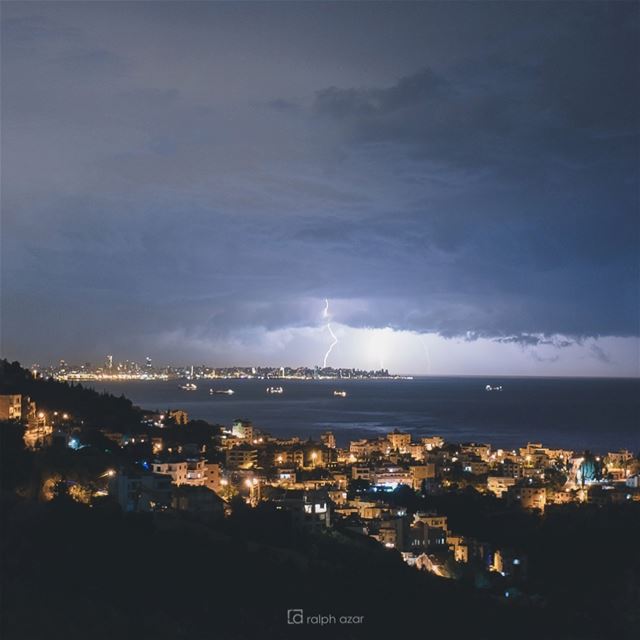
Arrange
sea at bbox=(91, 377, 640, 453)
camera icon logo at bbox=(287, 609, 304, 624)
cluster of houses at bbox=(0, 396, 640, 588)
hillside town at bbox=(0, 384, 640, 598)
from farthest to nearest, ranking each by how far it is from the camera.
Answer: sea at bbox=(91, 377, 640, 453)
cluster of houses at bbox=(0, 396, 640, 588)
hillside town at bbox=(0, 384, 640, 598)
camera icon logo at bbox=(287, 609, 304, 624)

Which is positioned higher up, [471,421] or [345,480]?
[345,480]

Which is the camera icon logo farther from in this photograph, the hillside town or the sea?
the sea

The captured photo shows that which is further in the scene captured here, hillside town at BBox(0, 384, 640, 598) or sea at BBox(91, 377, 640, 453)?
sea at BBox(91, 377, 640, 453)

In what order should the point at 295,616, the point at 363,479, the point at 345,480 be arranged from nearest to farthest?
the point at 295,616 → the point at 345,480 → the point at 363,479

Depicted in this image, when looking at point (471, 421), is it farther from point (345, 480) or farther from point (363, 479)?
point (345, 480)

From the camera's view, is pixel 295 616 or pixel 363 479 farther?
pixel 363 479

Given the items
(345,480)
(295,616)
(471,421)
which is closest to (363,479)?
(345,480)

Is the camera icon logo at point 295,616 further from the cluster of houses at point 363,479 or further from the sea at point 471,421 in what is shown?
the sea at point 471,421

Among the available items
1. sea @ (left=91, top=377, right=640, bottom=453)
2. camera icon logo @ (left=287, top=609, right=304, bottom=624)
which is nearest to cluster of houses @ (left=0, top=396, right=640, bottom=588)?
camera icon logo @ (left=287, top=609, right=304, bottom=624)
